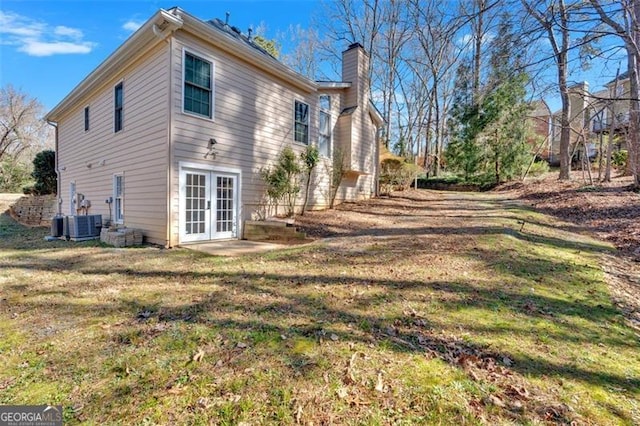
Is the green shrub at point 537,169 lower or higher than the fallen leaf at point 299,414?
higher

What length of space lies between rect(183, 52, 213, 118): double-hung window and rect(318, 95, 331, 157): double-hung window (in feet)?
16.2

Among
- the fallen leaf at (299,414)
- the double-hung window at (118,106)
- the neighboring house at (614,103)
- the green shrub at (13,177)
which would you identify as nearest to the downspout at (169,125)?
the double-hung window at (118,106)

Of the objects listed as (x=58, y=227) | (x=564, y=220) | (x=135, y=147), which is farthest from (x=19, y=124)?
(x=564, y=220)

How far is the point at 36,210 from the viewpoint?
1516cm

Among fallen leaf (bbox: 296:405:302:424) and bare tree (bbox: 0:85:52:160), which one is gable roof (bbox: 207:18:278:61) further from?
bare tree (bbox: 0:85:52:160)

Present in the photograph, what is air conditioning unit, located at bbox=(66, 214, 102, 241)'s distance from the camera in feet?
27.9

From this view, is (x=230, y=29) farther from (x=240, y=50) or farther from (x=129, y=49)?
(x=129, y=49)

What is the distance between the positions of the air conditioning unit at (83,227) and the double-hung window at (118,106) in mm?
2691

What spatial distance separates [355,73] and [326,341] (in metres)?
12.0

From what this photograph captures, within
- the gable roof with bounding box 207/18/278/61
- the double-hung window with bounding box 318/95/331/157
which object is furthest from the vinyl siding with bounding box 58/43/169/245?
the double-hung window with bounding box 318/95/331/157

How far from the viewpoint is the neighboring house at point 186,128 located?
23.3 ft

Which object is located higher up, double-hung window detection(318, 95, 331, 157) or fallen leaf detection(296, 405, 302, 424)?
double-hung window detection(318, 95, 331, 157)

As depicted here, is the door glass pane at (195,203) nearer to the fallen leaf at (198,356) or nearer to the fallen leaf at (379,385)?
the fallen leaf at (198,356)

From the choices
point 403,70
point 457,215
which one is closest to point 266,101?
point 457,215
